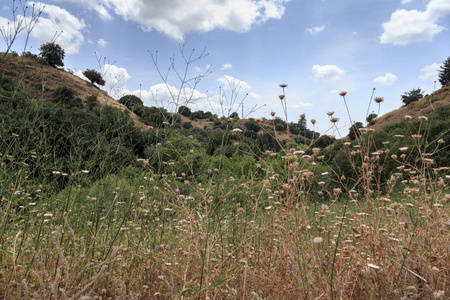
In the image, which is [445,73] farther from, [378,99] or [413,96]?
[378,99]

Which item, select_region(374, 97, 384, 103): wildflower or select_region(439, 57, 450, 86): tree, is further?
select_region(439, 57, 450, 86): tree

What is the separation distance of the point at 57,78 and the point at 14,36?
3914 centimetres

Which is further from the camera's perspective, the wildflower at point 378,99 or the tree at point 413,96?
the tree at point 413,96

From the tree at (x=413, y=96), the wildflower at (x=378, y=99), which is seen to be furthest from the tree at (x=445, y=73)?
the wildflower at (x=378, y=99)

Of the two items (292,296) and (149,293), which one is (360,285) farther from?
(149,293)

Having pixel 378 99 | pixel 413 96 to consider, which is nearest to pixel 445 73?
pixel 413 96

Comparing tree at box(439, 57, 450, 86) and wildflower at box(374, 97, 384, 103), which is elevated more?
tree at box(439, 57, 450, 86)

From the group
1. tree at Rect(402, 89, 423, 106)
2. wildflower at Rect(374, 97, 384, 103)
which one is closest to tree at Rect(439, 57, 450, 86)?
tree at Rect(402, 89, 423, 106)

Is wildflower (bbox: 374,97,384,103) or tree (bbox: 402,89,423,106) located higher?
tree (bbox: 402,89,423,106)

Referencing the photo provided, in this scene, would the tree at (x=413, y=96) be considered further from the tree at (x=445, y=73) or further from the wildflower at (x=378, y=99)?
the wildflower at (x=378, y=99)

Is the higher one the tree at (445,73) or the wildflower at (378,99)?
the tree at (445,73)

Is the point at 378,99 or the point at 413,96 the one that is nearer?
the point at 378,99

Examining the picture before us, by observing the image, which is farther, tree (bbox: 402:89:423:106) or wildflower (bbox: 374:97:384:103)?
tree (bbox: 402:89:423:106)

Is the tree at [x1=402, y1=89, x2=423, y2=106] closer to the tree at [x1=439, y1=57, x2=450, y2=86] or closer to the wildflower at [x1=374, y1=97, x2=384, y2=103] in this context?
the tree at [x1=439, y1=57, x2=450, y2=86]
